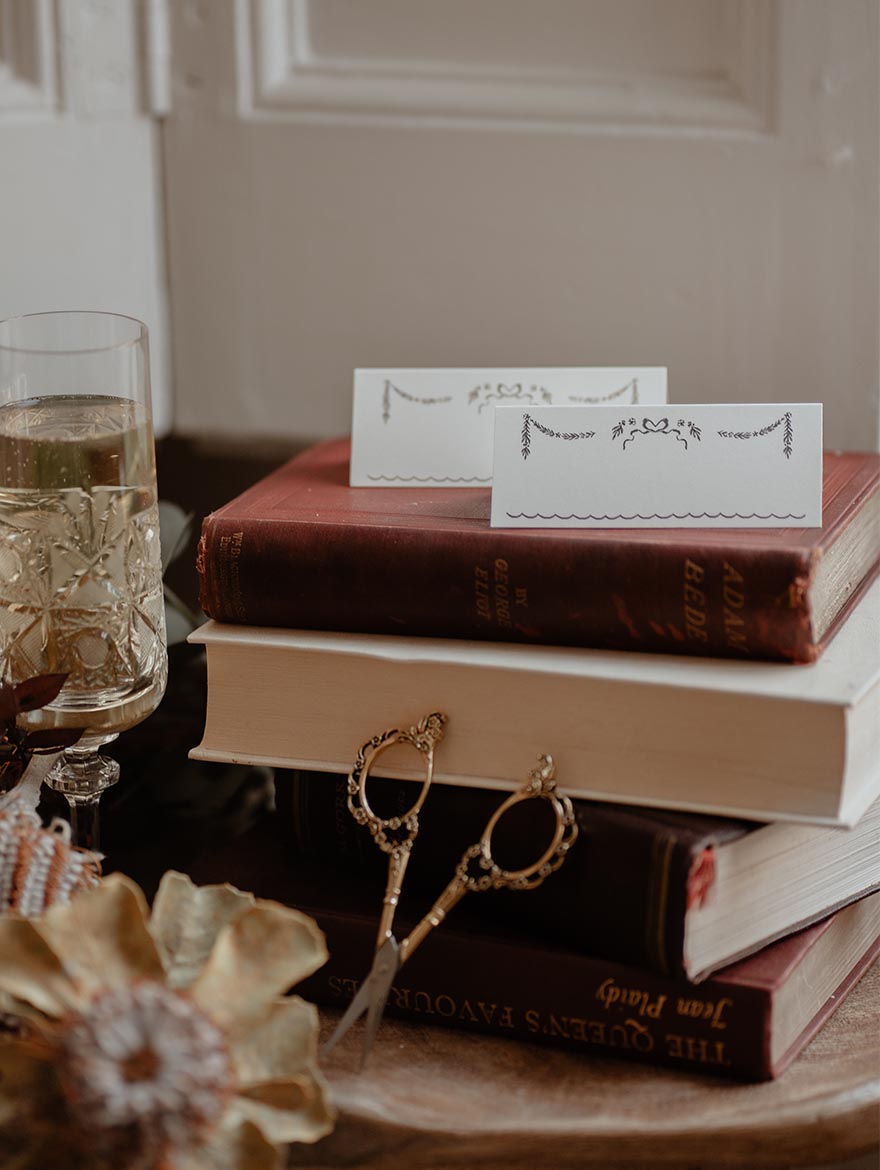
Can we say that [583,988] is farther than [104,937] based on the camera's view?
Yes

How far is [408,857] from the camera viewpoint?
0.67 m

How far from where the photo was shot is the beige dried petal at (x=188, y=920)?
21.3 inches

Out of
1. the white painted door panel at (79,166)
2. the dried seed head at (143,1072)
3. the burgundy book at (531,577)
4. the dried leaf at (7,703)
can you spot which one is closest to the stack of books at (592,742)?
the burgundy book at (531,577)

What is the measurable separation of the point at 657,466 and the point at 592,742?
0.49ft

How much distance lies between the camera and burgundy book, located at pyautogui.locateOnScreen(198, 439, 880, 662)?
630 millimetres

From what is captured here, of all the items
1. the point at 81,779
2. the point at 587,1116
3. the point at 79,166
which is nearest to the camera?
the point at 587,1116

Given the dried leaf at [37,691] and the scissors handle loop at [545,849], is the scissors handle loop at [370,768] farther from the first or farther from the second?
the dried leaf at [37,691]

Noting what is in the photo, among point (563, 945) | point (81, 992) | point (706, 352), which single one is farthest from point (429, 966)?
point (706, 352)

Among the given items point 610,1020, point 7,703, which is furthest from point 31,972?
point 610,1020

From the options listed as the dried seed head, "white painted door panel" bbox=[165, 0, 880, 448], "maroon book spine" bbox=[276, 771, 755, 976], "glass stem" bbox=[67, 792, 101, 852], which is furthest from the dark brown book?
"white painted door panel" bbox=[165, 0, 880, 448]

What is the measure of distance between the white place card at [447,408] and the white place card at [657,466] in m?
0.11

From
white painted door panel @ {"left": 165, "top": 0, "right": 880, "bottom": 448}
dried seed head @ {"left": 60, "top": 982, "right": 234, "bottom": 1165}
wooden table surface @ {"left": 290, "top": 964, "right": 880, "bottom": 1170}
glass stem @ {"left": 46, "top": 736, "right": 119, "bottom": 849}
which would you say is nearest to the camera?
dried seed head @ {"left": 60, "top": 982, "right": 234, "bottom": 1165}

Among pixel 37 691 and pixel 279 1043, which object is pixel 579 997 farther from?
pixel 37 691

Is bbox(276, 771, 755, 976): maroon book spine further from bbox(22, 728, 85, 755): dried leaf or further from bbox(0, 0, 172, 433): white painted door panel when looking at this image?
bbox(0, 0, 172, 433): white painted door panel
